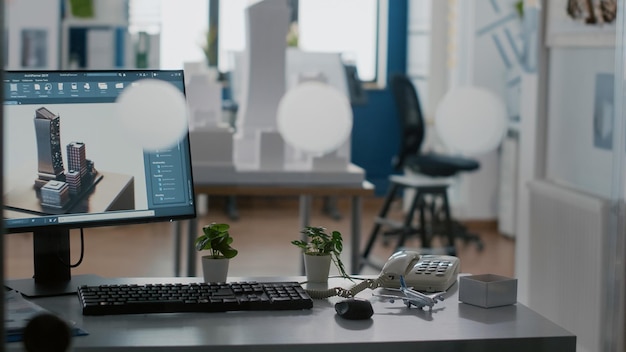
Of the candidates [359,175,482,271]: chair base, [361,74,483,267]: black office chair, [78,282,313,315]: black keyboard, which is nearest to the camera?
[78,282,313,315]: black keyboard

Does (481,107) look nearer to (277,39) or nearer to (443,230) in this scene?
(443,230)

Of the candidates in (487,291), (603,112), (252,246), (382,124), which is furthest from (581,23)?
(382,124)

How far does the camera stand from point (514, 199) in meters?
6.34

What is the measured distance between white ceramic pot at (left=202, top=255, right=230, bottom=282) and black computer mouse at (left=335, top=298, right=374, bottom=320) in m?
0.31

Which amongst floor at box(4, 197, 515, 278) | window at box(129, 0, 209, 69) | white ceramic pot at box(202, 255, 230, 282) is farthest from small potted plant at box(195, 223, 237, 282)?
window at box(129, 0, 209, 69)

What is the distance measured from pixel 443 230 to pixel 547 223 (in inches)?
87.6

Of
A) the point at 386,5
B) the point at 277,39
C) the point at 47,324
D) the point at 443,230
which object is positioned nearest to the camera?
the point at 47,324

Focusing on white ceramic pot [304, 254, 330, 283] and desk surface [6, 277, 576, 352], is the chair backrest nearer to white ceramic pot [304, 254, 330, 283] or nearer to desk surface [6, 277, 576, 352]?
white ceramic pot [304, 254, 330, 283]

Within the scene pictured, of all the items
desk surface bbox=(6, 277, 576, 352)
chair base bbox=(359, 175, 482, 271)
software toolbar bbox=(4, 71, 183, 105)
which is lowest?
chair base bbox=(359, 175, 482, 271)

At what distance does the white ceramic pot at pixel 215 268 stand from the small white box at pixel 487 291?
0.46m

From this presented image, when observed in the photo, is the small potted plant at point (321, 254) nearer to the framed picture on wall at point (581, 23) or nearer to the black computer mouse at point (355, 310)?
the black computer mouse at point (355, 310)

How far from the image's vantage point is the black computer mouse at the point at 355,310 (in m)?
1.69

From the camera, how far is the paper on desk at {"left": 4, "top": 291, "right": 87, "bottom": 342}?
1.49 m

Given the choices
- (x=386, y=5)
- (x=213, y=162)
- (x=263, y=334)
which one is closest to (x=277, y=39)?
(x=213, y=162)
